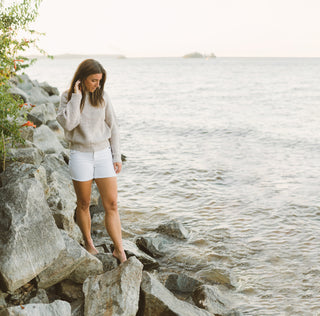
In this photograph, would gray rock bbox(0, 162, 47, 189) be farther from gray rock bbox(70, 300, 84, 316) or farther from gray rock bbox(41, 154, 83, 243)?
gray rock bbox(70, 300, 84, 316)

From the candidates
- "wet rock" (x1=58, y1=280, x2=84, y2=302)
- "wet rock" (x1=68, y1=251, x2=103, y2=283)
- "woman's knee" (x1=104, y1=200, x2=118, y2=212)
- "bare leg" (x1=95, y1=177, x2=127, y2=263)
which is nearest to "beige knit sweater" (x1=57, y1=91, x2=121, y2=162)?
"bare leg" (x1=95, y1=177, x2=127, y2=263)

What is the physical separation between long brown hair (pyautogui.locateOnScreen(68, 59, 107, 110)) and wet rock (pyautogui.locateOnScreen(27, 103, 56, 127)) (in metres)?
5.80

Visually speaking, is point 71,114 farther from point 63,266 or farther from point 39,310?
point 39,310

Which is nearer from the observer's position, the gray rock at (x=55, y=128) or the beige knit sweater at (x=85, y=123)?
the beige knit sweater at (x=85, y=123)

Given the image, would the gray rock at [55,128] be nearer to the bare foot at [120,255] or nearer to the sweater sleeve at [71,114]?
the bare foot at [120,255]

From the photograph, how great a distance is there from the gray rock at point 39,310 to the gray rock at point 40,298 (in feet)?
1.21

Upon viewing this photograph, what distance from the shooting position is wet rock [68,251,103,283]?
14.4 ft

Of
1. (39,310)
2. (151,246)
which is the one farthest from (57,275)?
(151,246)

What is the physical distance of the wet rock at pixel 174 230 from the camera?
6742 mm

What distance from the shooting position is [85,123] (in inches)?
168

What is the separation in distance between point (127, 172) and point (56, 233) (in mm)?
6837

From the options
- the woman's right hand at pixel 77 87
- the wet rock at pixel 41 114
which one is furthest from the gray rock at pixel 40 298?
the wet rock at pixel 41 114

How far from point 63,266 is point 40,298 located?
37 centimetres

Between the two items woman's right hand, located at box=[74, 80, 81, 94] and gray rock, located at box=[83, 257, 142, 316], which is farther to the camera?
woman's right hand, located at box=[74, 80, 81, 94]
